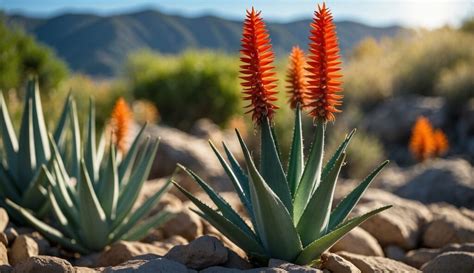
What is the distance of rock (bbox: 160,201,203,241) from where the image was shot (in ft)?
14.9

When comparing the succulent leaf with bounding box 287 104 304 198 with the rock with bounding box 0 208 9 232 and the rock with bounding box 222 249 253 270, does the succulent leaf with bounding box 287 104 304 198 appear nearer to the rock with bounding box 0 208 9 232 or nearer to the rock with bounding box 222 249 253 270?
the rock with bounding box 222 249 253 270

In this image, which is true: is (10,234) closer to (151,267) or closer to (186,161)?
(151,267)

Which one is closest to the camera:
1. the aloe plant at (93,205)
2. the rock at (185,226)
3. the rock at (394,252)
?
the aloe plant at (93,205)

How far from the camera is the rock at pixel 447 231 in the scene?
15.0ft

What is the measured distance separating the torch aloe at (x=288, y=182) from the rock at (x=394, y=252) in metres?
1.53

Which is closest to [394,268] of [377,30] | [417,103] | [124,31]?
[417,103]

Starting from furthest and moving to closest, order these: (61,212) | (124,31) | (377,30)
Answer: (124,31), (377,30), (61,212)

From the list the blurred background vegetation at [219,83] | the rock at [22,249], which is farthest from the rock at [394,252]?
the blurred background vegetation at [219,83]

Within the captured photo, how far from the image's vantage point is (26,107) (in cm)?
446

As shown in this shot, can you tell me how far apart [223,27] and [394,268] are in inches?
2376

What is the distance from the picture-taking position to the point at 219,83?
15.4m

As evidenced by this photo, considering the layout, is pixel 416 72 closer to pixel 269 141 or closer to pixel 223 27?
pixel 269 141

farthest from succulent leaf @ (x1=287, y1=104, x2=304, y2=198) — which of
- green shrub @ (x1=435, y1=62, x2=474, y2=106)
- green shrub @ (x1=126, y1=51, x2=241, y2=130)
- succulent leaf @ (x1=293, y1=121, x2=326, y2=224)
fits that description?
green shrub @ (x1=126, y1=51, x2=241, y2=130)

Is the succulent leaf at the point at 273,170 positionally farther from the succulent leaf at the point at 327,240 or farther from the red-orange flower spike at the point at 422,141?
the red-orange flower spike at the point at 422,141
